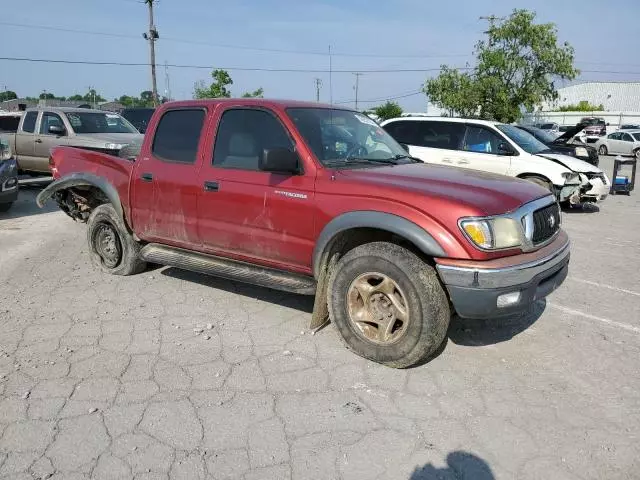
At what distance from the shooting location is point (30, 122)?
12.3m

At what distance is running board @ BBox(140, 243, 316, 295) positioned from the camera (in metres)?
4.09

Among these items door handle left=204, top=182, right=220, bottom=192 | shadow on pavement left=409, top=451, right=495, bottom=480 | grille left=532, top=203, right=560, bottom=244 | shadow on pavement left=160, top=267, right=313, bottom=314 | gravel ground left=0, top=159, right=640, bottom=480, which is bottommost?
shadow on pavement left=409, top=451, right=495, bottom=480

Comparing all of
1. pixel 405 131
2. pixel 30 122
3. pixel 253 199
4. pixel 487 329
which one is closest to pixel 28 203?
pixel 30 122

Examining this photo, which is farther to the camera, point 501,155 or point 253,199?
point 501,155

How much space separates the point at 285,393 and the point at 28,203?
30.5 feet

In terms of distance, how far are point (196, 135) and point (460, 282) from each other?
2.68 meters

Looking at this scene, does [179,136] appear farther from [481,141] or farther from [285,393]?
[481,141]

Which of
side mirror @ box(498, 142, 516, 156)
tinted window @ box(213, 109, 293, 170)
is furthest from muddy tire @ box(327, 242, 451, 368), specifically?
side mirror @ box(498, 142, 516, 156)

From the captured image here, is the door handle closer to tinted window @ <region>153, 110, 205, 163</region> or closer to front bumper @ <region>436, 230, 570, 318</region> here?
tinted window @ <region>153, 110, 205, 163</region>

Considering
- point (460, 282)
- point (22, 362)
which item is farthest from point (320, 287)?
point (22, 362)

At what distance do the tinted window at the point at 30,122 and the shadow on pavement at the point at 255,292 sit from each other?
860cm

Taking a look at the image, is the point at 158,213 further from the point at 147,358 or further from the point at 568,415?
the point at 568,415

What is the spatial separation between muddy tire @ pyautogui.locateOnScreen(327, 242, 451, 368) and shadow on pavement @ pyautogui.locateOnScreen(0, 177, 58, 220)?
25.4 ft

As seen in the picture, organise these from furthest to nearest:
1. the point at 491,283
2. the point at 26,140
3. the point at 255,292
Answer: the point at 26,140, the point at 255,292, the point at 491,283
